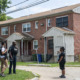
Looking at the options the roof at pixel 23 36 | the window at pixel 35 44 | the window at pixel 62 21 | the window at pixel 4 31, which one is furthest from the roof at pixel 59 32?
the window at pixel 4 31

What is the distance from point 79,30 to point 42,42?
19.0ft

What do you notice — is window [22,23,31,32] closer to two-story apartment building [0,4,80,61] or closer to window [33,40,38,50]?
two-story apartment building [0,4,80,61]

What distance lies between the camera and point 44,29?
91.4 ft

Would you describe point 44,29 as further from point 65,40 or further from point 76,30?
point 65,40

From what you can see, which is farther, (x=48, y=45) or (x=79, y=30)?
(x=48, y=45)

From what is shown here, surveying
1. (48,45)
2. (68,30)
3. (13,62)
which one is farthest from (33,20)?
(13,62)

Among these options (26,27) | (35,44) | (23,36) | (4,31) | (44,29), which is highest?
(26,27)

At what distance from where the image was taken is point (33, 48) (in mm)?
29609

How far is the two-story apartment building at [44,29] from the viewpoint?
2433cm

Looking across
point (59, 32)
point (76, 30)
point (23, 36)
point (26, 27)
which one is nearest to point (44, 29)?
point (23, 36)

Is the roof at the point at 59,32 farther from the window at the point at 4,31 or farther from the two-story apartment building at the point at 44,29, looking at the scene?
the window at the point at 4,31

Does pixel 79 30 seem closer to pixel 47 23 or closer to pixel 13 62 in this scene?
pixel 47 23

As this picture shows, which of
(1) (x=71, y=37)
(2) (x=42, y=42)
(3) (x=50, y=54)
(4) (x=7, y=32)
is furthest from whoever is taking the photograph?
(4) (x=7, y=32)

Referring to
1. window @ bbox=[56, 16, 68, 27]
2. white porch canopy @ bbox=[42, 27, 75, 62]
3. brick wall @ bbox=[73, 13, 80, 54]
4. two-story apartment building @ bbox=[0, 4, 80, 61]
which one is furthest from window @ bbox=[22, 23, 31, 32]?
brick wall @ bbox=[73, 13, 80, 54]
